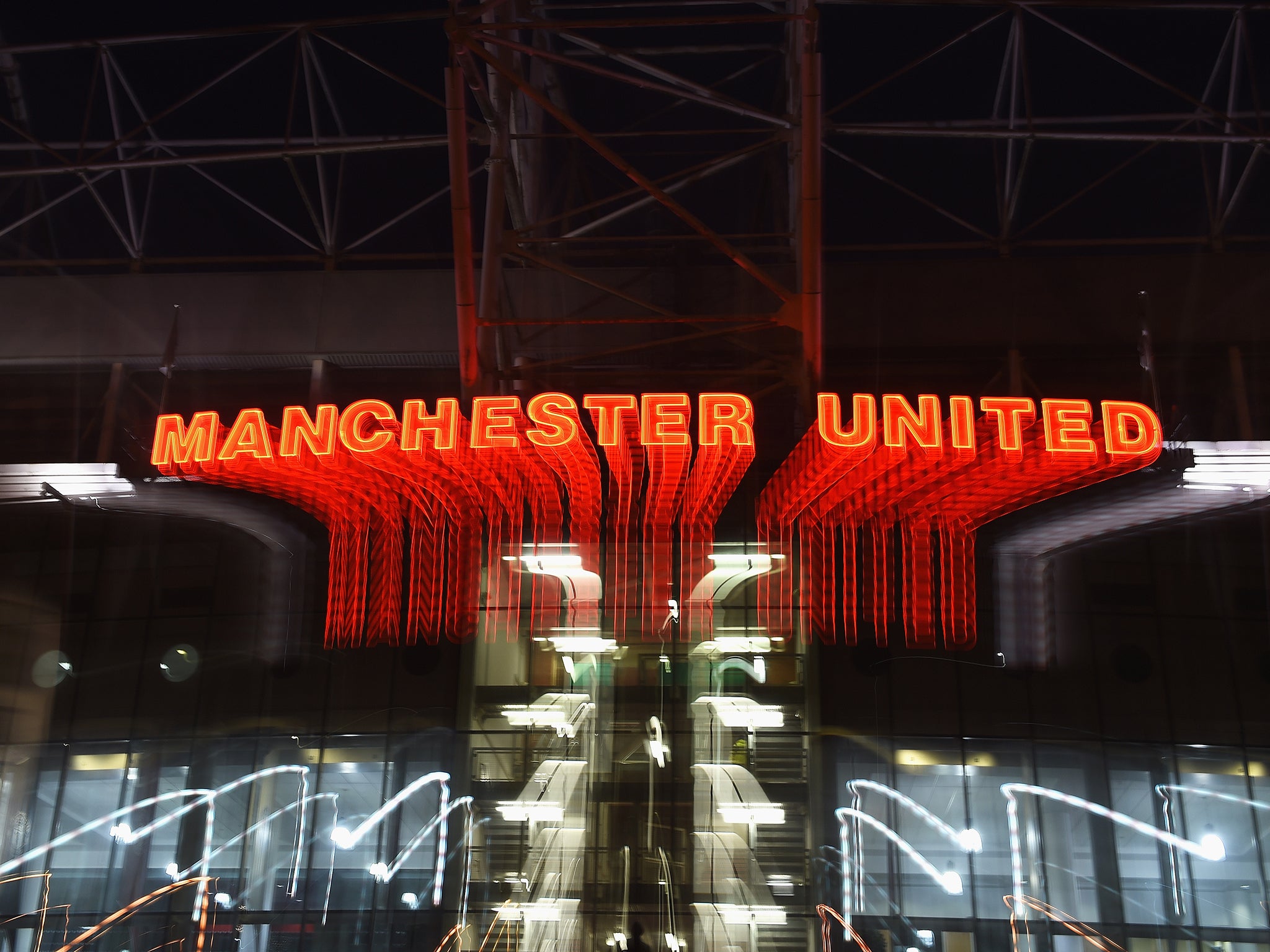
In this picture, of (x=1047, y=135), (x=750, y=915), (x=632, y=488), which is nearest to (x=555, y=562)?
(x=632, y=488)

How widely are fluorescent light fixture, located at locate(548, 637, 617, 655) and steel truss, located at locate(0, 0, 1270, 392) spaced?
536 centimetres

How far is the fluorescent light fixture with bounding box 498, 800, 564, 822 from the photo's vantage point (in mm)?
19328

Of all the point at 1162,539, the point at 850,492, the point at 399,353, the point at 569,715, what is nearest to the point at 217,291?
the point at 399,353

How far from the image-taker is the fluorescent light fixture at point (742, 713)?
19688 millimetres

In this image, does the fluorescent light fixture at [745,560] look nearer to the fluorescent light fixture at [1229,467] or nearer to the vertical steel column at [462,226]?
the vertical steel column at [462,226]

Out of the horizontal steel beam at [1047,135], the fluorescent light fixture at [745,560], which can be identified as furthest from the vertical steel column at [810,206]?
the fluorescent light fixture at [745,560]

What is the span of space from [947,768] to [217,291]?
1780cm

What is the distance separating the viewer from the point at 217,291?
20.7 meters

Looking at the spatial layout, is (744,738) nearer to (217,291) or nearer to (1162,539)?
(1162,539)

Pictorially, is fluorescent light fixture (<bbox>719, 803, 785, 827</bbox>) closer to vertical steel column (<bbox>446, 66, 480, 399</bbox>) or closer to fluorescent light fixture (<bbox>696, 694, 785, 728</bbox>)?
fluorescent light fixture (<bbox>696, 694, 785, 728</bbox>)

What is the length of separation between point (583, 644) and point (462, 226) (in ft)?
28.5

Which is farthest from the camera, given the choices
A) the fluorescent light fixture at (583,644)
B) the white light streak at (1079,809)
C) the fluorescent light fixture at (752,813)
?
the fluorescent light fixture at (583,644)

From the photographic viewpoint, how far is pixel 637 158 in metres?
21.8

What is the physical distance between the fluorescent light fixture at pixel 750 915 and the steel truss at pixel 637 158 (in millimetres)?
9751
